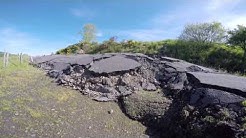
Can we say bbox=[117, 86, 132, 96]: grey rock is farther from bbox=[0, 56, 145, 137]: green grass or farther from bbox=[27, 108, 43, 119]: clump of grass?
bbox=[27, 108, 43, 119]: clump of grass

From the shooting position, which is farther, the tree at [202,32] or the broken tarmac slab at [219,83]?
the tree at [202,32]

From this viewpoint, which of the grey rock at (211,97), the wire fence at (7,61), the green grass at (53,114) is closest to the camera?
the green grass at (53,114)

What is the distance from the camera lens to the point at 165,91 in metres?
13.0

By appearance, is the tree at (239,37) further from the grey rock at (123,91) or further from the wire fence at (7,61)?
the wire fence at (7,61)

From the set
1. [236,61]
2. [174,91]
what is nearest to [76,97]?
[174,91]

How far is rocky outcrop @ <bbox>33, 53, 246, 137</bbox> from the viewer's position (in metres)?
9.73

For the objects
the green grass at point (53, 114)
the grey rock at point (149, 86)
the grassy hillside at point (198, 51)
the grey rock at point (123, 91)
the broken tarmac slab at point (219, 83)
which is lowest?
the green grass at point (53, 114)


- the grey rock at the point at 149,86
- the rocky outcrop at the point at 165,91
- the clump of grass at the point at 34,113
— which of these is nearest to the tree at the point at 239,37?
the rocky outcrop at the point at 165,91

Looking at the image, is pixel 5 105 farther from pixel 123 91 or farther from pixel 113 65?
pixel 113 65

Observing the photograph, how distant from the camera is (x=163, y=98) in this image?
1238cm

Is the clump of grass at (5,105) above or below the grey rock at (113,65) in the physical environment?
below

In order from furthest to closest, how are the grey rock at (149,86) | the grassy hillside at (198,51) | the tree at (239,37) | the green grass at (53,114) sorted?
1. the tree at (239,37)
2. the grassy hillside at (198,51)
3. the grey rock at (149,86)
4. the green grass at (53,114)

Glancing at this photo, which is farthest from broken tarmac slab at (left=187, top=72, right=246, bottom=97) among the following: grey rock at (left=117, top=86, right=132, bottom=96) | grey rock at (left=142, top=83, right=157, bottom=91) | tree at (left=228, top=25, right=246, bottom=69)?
tree at (left=228, top=25, right=246, bottom=69)

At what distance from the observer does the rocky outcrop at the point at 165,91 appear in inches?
383
